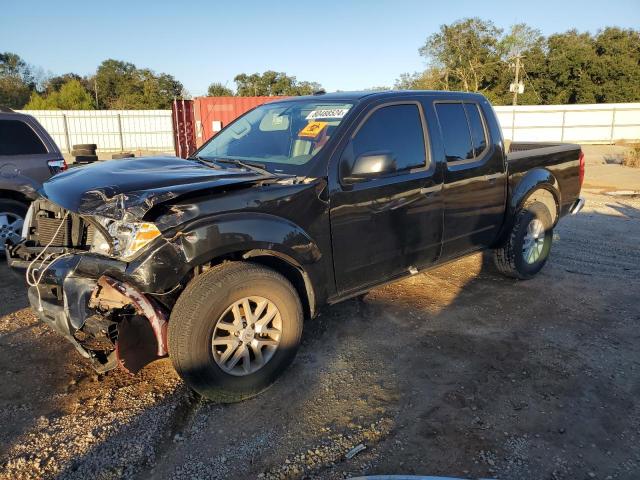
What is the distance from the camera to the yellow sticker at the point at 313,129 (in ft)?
11.8

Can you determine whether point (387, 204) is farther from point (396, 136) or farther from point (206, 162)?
point (206, 162)

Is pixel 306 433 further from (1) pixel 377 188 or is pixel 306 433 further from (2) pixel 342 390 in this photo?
→ (1) pixel 377 188

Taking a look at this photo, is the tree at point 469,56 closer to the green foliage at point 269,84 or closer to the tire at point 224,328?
the green foliage at point 269,84

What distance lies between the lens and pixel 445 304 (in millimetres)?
4723

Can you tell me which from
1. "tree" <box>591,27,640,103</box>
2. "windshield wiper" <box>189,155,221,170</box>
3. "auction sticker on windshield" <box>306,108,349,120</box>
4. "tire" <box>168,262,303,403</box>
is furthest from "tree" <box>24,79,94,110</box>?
"tree" <box>591,27,640,103</box>

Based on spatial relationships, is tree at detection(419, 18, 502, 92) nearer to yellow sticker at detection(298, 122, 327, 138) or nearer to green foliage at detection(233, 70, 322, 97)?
green foliage at detection(233, 70, 322, 97)

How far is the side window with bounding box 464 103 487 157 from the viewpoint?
4496 millimetres

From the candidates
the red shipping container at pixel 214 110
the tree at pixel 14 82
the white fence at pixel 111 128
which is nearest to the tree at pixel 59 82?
the tree at pixel 14 82

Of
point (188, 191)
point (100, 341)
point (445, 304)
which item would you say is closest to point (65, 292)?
point (100, 341)

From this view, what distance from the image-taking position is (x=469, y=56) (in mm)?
48281

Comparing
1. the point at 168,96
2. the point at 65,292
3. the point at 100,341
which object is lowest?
the point at 100,341

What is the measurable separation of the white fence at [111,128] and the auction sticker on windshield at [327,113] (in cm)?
2274

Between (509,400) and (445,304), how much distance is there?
166 cm

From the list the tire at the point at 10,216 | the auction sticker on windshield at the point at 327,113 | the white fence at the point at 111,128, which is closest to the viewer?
the auction sticker on windshield at the point at 327,113
